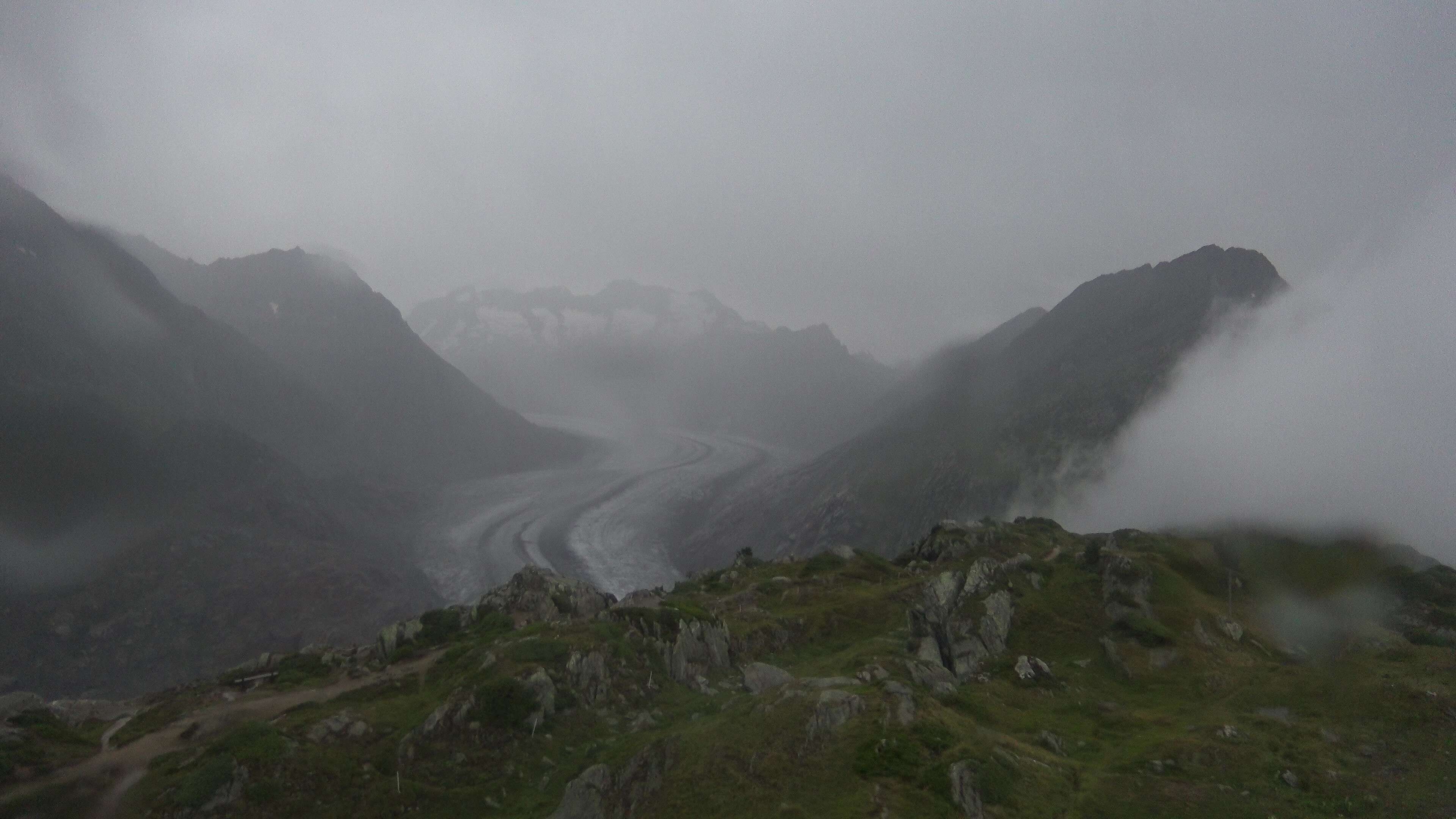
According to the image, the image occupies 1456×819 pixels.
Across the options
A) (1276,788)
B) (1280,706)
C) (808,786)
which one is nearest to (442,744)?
(808,786)

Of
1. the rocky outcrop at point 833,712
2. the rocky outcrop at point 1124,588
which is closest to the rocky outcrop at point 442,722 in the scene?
the rocky outcrop at point 833,712

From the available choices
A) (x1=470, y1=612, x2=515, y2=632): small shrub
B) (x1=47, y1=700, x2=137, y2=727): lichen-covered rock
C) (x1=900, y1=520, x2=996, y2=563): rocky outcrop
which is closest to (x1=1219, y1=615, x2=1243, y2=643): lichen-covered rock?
(x1=900, y1=520, x2=996, y2=563): rocky outcrop

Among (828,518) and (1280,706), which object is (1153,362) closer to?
(828,518)

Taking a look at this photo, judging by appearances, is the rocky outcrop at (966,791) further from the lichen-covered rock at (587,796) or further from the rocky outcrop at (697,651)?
the rocky outcrop at (697,651)

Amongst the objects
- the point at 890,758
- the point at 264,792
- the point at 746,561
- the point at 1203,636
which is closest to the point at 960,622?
the point at 1203,636

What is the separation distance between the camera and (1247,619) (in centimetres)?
5981

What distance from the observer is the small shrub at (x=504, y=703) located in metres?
34.3

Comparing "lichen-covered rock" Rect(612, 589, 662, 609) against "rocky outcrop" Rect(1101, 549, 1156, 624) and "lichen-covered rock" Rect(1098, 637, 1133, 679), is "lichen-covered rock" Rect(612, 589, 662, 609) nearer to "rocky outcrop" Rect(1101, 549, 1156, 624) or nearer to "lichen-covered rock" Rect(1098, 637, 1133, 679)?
"lichen-covered rock" Rect(1098, 637, 1133, 679)

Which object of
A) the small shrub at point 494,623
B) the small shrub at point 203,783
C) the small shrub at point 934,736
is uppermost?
the small shrub at point 203,783

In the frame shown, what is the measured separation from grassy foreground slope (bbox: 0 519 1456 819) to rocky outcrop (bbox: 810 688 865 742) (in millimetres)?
76

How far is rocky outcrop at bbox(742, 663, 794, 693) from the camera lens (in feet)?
134

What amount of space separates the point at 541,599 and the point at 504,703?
1978 centimetres

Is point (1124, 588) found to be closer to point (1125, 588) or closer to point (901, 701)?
point (1125, 588)

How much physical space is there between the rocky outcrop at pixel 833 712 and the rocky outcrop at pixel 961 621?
47.7ft
